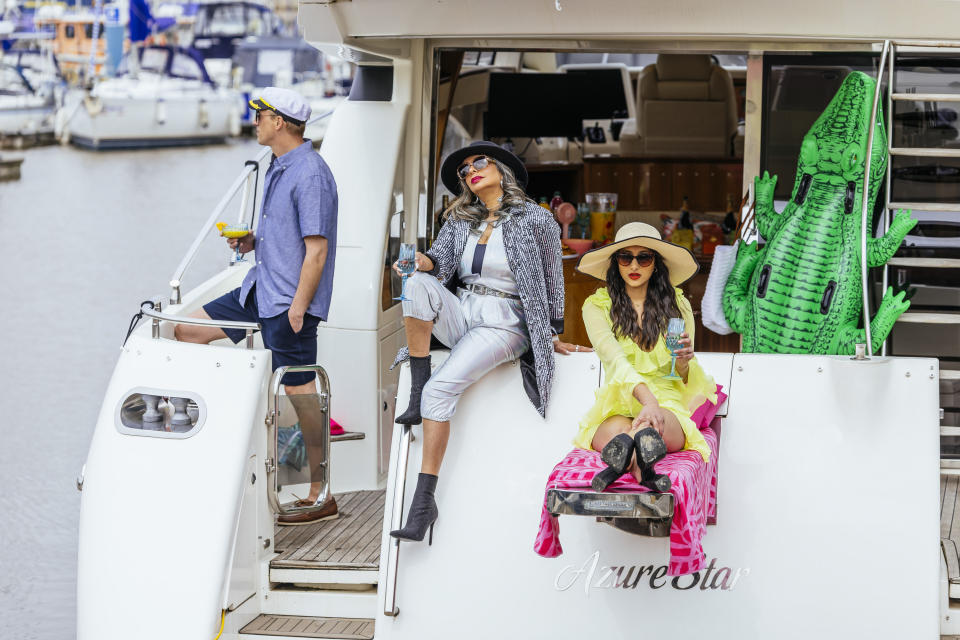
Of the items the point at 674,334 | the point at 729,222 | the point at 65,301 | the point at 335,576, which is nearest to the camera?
the point at 674,334

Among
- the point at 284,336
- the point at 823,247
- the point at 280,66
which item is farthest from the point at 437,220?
the point at 280,66

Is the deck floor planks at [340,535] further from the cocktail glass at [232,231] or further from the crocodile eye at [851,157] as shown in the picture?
the crocodile eye at [851,157]

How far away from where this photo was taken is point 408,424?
470 centimetres

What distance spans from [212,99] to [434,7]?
103 feet

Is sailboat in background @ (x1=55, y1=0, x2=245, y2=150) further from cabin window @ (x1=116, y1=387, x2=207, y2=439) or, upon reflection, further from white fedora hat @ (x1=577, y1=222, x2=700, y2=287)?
white fedora hat @ (x1=577, y1=222, x2=700, y2=287)

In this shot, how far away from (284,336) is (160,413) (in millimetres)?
629

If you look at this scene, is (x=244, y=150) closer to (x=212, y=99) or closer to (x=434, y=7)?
(x=212, y=99)

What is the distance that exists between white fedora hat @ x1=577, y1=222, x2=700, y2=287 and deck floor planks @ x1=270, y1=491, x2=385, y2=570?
51.6 inches

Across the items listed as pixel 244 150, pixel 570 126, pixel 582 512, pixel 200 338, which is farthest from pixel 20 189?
pixel 582 512

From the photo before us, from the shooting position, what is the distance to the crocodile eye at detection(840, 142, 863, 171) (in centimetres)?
517

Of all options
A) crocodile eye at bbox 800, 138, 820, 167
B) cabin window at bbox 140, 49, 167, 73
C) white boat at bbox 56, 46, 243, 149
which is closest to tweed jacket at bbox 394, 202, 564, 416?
crocodile eye at bbox 800, 138, 820, 167

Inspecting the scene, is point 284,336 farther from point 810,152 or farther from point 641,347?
point 810,152

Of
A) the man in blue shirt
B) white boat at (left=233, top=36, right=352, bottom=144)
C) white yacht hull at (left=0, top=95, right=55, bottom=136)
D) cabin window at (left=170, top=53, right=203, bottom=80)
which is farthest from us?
white boat at (left=233, top=36, right=352, bottom=144)

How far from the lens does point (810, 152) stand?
5.31 m
